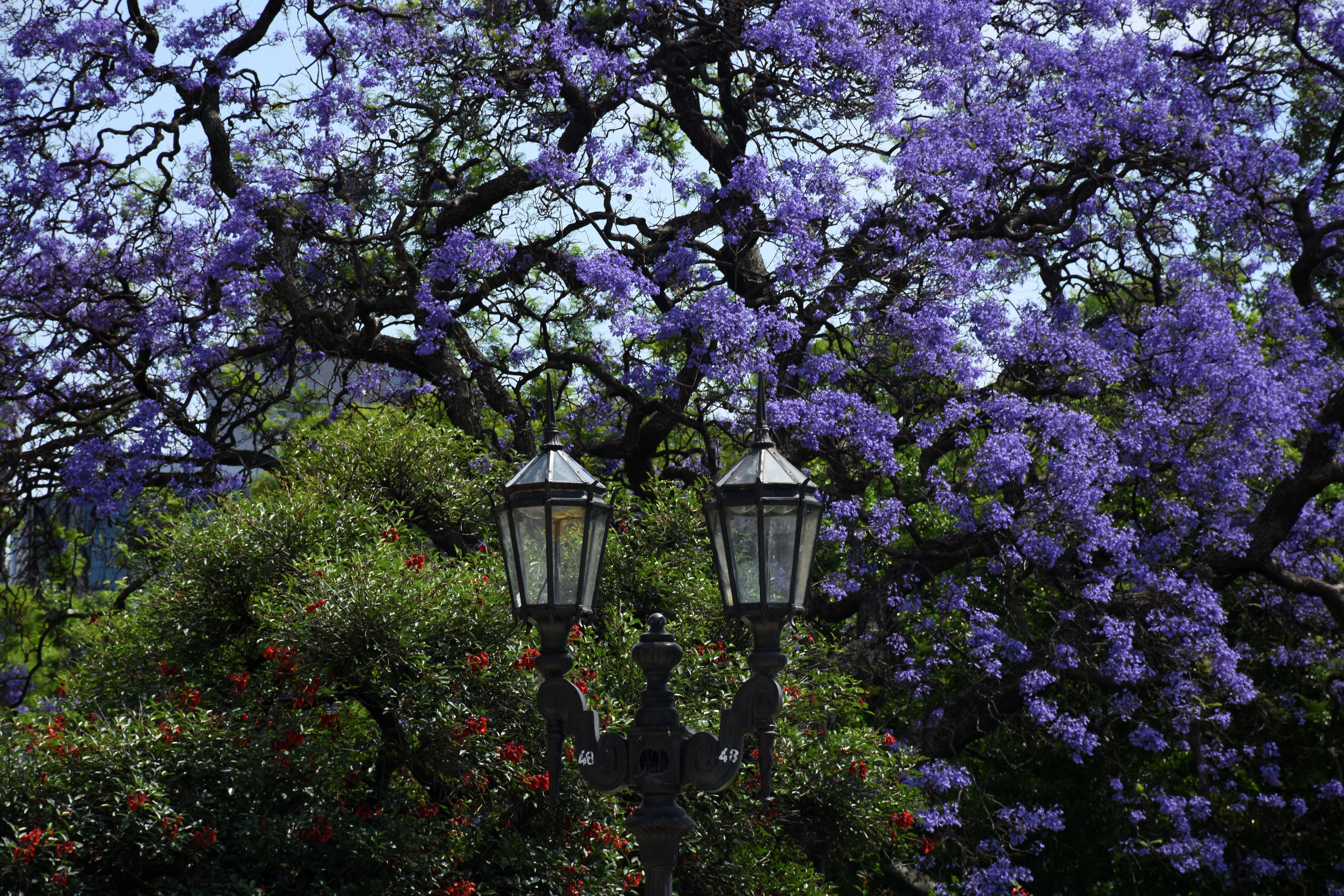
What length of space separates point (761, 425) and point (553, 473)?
0.89m

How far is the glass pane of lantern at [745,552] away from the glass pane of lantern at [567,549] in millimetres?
567

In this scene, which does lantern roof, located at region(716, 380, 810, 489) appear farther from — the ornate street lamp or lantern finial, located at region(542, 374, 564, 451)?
lantern finial, located at region(542, 374, 564, 451)

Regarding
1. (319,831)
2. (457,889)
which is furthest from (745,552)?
(319,831)

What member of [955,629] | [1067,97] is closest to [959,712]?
[955,629]

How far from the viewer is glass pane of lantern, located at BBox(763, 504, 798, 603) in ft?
15.4


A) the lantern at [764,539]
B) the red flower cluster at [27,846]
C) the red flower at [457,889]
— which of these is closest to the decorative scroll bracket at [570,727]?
the lantern at [764,539]

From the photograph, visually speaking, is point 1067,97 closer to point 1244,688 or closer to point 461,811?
point 1244,688

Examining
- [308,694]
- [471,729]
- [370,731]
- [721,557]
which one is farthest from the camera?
[370,731]

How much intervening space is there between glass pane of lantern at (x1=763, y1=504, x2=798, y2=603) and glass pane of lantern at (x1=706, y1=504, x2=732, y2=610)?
159 millimetres

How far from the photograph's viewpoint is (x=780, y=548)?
15.5ft

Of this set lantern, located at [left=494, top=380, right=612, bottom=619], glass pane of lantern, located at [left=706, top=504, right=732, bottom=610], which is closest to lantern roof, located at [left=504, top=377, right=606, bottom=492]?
lantern, located at [left=494, top=380, right=612, bottom=619]

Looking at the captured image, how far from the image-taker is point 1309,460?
1188 centimetres

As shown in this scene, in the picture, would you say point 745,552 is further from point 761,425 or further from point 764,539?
point 761,425

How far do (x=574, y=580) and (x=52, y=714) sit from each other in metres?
5.37
